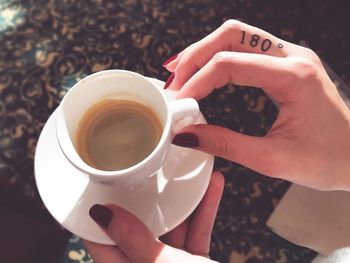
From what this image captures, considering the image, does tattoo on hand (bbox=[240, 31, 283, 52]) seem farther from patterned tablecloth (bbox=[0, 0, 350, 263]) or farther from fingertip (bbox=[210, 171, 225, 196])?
patterned tablecloth (bbox=[0, 0, 350, 263])

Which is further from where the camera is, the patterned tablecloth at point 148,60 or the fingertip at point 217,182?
the patterned tablecloth at point 148,60

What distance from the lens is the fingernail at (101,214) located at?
68 cm

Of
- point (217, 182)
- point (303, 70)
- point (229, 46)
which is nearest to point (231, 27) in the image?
point (229, 46)

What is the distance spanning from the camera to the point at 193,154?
76 cm

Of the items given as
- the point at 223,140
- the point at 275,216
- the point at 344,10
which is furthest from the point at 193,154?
the point at 344,10

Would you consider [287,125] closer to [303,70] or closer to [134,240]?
[303,70]

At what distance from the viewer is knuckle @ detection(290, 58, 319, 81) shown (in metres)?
0.70

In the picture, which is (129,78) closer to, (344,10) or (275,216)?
(275,216)

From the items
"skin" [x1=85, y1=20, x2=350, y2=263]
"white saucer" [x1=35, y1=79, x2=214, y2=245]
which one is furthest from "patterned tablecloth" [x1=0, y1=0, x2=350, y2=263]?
"skin" [x1=85, y1=20, x2=350, y2=263]

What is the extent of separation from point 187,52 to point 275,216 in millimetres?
489

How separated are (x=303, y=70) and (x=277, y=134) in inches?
4.4

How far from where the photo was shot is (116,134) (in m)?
0.80

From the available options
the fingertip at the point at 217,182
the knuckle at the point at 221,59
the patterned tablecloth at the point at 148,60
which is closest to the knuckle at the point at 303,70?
Result: the knuckle at the point at 221,59

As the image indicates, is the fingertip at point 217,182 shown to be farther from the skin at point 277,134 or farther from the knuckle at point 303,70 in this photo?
the knuckle at point 303,70
